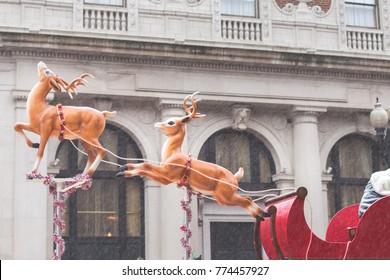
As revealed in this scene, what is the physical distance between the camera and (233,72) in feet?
69.9

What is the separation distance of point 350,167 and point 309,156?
2.26 m

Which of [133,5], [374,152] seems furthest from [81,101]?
[374,152]

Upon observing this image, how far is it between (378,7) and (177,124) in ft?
49.9

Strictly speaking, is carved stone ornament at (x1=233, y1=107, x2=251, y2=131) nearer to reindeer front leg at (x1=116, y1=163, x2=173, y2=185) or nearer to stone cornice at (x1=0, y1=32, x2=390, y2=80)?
stone cornice at (x1=0, y1=32, x2=390, y2=80)

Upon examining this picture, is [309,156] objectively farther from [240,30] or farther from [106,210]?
[106,210]

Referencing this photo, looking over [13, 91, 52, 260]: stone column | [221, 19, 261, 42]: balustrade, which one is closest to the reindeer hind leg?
[13, 91, 52, 260]: stone column

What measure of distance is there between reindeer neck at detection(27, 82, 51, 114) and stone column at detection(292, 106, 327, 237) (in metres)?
11.9

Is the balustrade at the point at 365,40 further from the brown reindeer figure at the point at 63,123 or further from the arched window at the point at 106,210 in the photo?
the brown reindeer figure at the point at 63,123

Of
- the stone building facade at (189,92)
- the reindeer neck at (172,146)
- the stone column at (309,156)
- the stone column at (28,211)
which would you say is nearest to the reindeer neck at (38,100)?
the reindeer neck at (172,146)

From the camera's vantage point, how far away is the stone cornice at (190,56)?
19.5 meters

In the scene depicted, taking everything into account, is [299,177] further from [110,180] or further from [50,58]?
[50,58]

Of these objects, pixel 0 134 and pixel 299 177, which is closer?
pixel 0 134

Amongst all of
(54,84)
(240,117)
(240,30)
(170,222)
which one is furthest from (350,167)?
(54,84)

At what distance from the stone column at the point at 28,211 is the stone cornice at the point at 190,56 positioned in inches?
76.0
